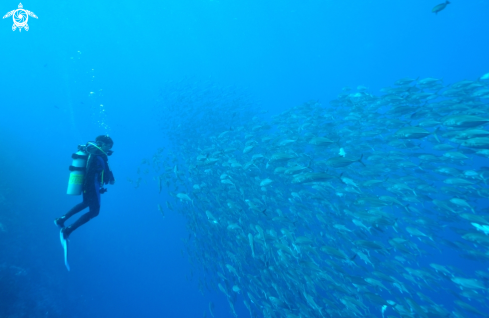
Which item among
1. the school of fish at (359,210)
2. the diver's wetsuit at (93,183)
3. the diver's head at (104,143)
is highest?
the diver's head at (104,143)

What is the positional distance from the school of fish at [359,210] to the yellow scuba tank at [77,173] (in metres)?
3.67

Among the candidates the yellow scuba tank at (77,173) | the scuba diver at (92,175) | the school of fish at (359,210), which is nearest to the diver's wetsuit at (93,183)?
the scuba diver at (92,175)

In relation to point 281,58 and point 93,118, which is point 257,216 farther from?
point 281,58

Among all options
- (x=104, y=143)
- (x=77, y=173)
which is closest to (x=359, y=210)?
(x=104, y=143)

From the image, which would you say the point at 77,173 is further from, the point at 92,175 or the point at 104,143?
the point at 104,143

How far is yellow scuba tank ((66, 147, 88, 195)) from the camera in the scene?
538cm

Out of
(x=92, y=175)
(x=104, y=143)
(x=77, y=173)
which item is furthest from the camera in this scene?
(x=104, y=143)

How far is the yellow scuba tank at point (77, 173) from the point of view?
17.6ft

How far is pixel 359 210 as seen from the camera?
7441 mm

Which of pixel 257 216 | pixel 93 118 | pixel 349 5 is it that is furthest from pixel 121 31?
pixel 257 216

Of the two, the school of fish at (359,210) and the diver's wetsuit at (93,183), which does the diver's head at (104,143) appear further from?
the school of fish at (359,210)

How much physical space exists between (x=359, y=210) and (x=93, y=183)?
7.03 m

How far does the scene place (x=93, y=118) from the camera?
38.6 metres

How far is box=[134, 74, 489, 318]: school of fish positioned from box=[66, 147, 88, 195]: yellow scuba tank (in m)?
3.67
